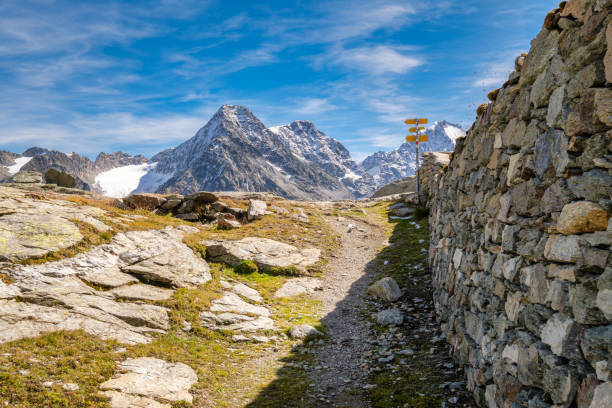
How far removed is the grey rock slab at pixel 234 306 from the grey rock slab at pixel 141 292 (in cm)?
181

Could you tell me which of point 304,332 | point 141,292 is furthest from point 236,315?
point 141,292

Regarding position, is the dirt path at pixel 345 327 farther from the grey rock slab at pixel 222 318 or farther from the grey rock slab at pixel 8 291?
the grey rock slab at pixel 8 291

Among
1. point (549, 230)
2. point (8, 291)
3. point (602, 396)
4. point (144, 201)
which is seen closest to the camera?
point (602, 396)

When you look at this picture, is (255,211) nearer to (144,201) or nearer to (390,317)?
(144,201)

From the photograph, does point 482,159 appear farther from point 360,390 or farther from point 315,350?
point 315,350

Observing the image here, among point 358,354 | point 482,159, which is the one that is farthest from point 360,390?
point 482,159

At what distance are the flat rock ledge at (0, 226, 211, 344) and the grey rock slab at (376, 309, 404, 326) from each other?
300 inches

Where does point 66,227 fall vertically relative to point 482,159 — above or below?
below

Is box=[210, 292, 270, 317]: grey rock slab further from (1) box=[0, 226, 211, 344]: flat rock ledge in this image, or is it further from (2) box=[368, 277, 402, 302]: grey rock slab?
(2) box=[368, 277, 402, 302]: grey rock slab

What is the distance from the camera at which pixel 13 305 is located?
932 cm

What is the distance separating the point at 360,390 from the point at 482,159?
267 inches

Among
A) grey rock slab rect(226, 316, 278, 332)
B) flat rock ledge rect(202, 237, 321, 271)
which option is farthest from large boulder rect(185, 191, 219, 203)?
grey rock slab rect(226, 316, 278, 332)

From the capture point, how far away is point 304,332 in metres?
12.7

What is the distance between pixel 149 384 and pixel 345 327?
7349mm
